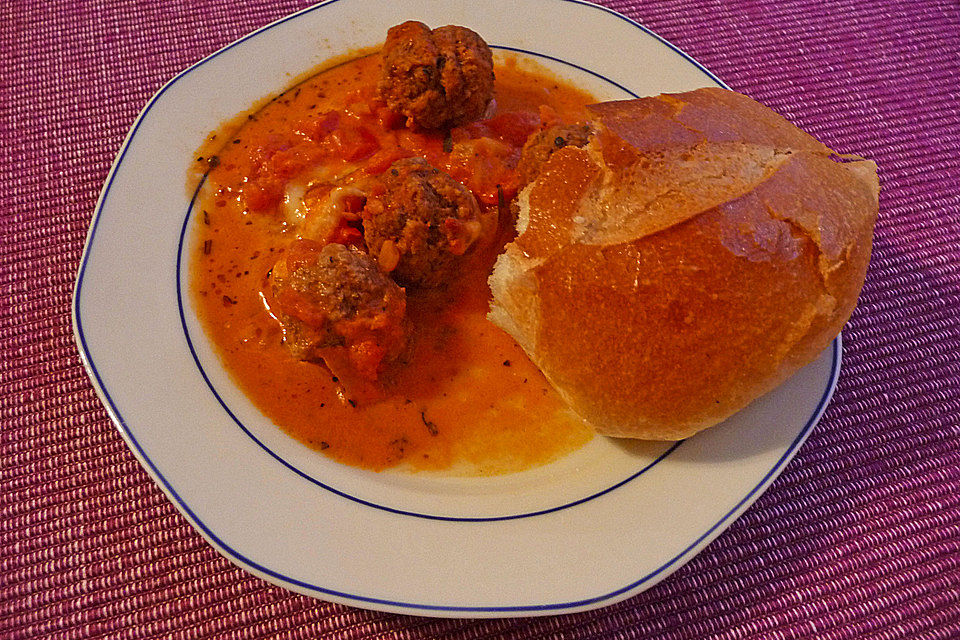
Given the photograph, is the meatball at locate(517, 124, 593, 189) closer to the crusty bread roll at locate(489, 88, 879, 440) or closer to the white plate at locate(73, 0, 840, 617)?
the crusty bread roll at locate(489, 88, 879, 440)

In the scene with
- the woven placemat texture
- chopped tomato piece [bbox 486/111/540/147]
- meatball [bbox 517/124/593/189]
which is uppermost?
meatball [bbox 517/124/593/189]

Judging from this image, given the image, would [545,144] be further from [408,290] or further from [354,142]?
[354,142]

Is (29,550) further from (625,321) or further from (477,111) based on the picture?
(477,111)

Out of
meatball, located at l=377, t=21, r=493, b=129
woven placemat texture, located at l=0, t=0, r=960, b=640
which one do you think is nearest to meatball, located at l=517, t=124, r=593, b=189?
meatball, located at l=377, t=21, r=493, b=129

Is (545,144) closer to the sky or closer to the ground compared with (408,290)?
closer to the sky

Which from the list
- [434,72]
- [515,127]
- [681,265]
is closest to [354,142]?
[434,72]
